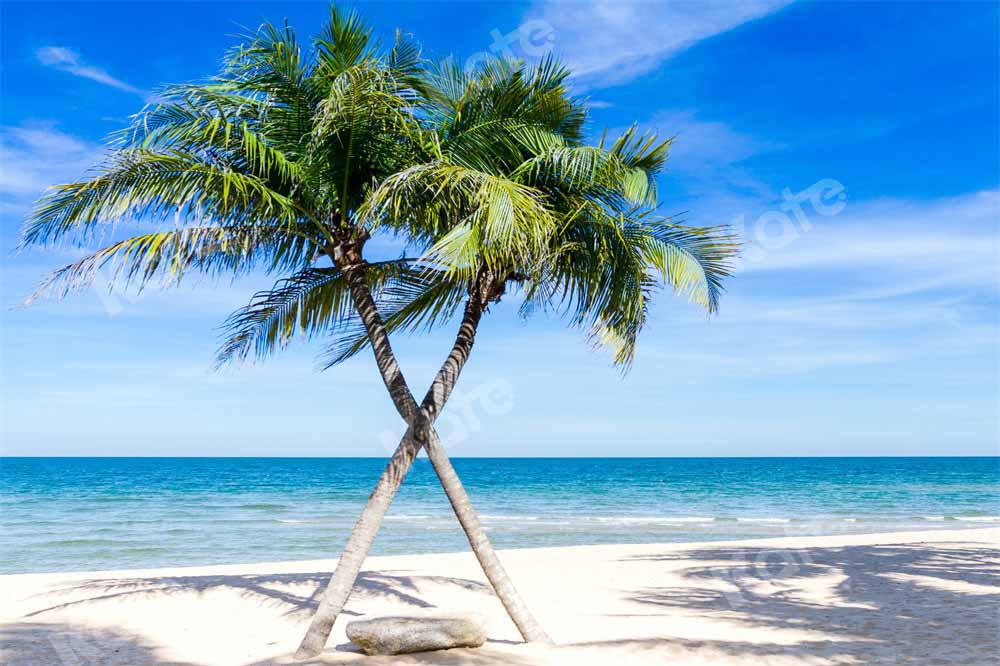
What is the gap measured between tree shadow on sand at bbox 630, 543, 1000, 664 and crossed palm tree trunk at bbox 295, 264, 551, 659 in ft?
5.47

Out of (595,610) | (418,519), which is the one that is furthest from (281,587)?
(418,519)

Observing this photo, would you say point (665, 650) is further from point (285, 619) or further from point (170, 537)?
point (170, 537)

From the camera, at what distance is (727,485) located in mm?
54344

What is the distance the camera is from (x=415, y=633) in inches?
248

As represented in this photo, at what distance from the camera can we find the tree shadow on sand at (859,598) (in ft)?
21.4

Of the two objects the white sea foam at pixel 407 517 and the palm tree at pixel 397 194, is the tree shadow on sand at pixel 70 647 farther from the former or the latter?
the white sea foam at pixel 407 517

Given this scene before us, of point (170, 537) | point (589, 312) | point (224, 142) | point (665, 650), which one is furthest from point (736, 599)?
point (170, 537)

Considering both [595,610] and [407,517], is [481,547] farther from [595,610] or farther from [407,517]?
[407,517]

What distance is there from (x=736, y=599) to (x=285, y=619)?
16.9 feet

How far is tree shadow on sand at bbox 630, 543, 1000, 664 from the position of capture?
6.52 m

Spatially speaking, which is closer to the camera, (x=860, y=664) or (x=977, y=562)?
(x=860, y=664)

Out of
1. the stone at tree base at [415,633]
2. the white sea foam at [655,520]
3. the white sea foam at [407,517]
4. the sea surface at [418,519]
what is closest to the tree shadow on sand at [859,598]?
the stone at tree base at [415,633]

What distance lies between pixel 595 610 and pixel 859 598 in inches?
121

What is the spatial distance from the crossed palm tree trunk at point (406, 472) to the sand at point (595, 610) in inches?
11.2
